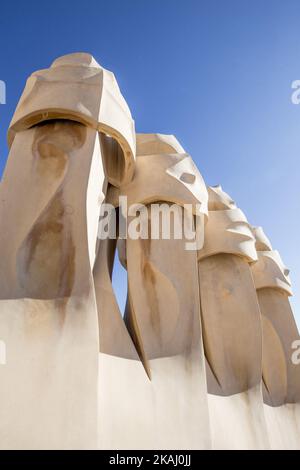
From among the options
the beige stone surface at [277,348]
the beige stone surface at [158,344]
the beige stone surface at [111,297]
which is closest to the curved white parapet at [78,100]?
the beige stone surface at [111,297]

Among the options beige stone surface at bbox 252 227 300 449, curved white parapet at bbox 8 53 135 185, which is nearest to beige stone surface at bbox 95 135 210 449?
curved white parapet at bbox 8 53 135 185

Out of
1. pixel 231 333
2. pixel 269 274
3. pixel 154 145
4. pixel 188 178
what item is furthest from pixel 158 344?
pixel 269 274

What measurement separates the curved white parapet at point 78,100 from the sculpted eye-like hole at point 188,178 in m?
1.22

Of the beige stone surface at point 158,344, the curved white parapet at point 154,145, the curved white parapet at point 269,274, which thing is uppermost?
the curved white parapet at point 154,145

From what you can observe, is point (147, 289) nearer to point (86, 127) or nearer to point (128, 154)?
point (128, 154)

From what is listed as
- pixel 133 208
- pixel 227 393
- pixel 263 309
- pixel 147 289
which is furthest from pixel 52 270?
pixel 263 309

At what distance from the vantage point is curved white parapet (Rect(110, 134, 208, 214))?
23.1ft

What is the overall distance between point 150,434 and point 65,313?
192cm

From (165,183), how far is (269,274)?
4348 millimetres

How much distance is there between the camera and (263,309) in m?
9.76

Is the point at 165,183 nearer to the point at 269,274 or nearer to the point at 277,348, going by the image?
the point at 269,274

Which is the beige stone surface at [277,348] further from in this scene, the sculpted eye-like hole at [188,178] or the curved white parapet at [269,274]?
the sculpted eye-like hole at [188,178]

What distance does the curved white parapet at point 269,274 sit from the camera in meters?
9.83

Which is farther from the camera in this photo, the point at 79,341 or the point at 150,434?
the point at 150,434
